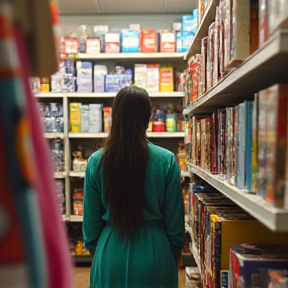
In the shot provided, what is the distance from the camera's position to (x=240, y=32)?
1.24 meters

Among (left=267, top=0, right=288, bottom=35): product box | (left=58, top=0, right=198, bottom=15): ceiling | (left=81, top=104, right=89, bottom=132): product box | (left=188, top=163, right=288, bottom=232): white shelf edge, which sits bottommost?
(left=188, top=163, right=288, bottom=232): white shelf edge

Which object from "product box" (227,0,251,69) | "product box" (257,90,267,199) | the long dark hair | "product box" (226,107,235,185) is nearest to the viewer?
"product box" (257,90,267,199)

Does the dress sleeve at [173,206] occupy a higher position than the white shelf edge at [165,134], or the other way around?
the white shelf edge at [165,134]

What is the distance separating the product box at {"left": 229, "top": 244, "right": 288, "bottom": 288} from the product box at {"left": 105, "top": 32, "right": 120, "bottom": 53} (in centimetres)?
340

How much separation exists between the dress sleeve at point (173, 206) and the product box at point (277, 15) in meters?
1.05

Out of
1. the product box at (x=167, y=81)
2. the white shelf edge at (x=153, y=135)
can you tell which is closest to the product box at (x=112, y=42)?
the product box at (x=167, y=81)

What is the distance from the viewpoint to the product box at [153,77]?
14.3 ft

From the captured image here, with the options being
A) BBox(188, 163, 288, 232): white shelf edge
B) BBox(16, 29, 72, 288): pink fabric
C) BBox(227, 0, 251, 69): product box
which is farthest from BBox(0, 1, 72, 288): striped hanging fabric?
BBox(227, 0, 251, 69): product box

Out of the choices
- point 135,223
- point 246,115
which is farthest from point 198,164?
point 246,115

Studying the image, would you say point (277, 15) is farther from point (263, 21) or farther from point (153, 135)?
point (153, 135)

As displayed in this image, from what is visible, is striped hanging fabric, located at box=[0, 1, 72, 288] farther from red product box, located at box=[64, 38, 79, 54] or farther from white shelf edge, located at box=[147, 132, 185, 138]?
red product box, located at box=[64, 38, 79, 54]

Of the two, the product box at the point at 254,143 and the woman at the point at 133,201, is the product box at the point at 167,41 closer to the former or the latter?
the woman at the point at 133,201

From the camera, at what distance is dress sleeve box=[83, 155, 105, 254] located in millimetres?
1978

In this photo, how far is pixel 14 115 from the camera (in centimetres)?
46
